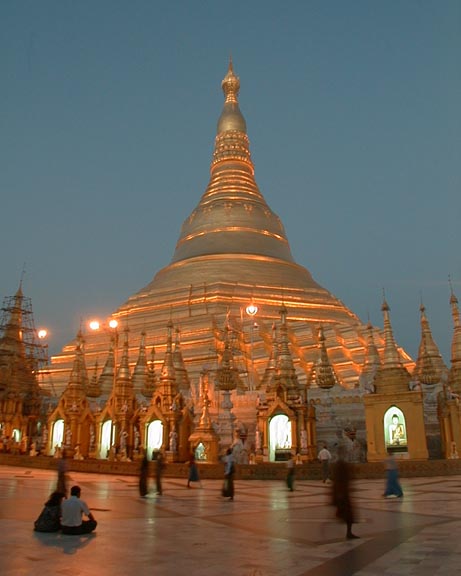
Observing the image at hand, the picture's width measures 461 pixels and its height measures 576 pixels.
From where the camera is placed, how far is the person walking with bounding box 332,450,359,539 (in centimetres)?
792

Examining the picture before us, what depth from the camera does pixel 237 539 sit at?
298 inches

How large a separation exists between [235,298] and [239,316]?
2547mm

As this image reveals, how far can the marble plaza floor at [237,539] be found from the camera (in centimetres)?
593

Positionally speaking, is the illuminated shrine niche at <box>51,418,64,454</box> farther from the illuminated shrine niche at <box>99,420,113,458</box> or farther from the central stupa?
the central stupa

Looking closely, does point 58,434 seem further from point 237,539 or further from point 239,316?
point 237,539

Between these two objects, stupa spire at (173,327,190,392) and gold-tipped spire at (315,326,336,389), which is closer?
gold-tipped spire at (315,326,336,389)

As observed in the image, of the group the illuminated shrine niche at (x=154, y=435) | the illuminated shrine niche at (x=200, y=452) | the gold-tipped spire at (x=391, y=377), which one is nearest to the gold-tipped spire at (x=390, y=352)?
the gold-tipped spire at (x=391, y=377)

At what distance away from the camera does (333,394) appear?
2873cm

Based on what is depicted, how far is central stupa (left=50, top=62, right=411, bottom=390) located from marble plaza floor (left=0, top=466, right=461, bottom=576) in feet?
66.2

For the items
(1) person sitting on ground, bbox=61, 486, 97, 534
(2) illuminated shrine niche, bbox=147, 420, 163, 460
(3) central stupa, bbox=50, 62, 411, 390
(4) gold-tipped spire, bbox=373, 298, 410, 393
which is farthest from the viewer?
(3) central stupa, bbox=50, 62, 411, 390

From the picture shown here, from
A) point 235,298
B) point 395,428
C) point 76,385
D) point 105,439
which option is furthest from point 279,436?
point 235,298

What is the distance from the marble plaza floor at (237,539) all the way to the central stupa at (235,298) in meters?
20.2

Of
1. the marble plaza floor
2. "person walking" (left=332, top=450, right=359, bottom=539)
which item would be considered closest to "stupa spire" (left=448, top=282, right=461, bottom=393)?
the marble plaza floor

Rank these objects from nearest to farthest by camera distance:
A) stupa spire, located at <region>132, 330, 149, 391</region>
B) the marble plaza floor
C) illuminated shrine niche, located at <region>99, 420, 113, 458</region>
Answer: the marble plaza floor < illuminated shrine niche, located at <region>99, 420, 113, 458</region> < stupa spire, located at <region>132, 330, 149, 391</region>
